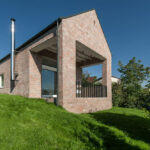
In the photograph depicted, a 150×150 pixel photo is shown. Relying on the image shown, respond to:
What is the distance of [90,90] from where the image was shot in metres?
7.90

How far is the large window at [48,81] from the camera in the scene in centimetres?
905

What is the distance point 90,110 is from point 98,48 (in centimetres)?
497

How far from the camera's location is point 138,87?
16.6 m

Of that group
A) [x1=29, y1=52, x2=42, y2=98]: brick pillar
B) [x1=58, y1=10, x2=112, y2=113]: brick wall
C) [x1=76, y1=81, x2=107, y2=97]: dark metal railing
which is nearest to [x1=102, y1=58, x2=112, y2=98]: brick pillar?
[x1=76, y1=81, x2=107, y2=97]: dark metal railing

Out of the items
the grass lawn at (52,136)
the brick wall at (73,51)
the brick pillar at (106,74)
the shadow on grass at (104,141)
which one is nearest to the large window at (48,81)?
the brick wall at (73,51)

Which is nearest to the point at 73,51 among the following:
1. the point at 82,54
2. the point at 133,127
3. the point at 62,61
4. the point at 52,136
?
the point at 62,61

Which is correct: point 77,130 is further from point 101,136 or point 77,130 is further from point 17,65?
point 17,65

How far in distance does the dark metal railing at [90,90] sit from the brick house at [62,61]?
15.2 inches

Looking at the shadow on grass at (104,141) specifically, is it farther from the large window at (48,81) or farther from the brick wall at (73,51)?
the large window at (48,81)

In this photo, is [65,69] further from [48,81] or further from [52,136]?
[48,81]

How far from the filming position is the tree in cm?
1562

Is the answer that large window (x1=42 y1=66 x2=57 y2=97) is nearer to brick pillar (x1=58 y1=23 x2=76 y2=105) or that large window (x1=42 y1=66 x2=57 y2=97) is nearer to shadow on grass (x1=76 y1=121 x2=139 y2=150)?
brick pillar (x1=58 y1=23 x2=76 y2=105)

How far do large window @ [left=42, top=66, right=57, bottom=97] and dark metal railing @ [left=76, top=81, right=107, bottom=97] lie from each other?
3.23m

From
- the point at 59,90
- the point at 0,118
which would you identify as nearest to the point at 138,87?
the point at 59,90
